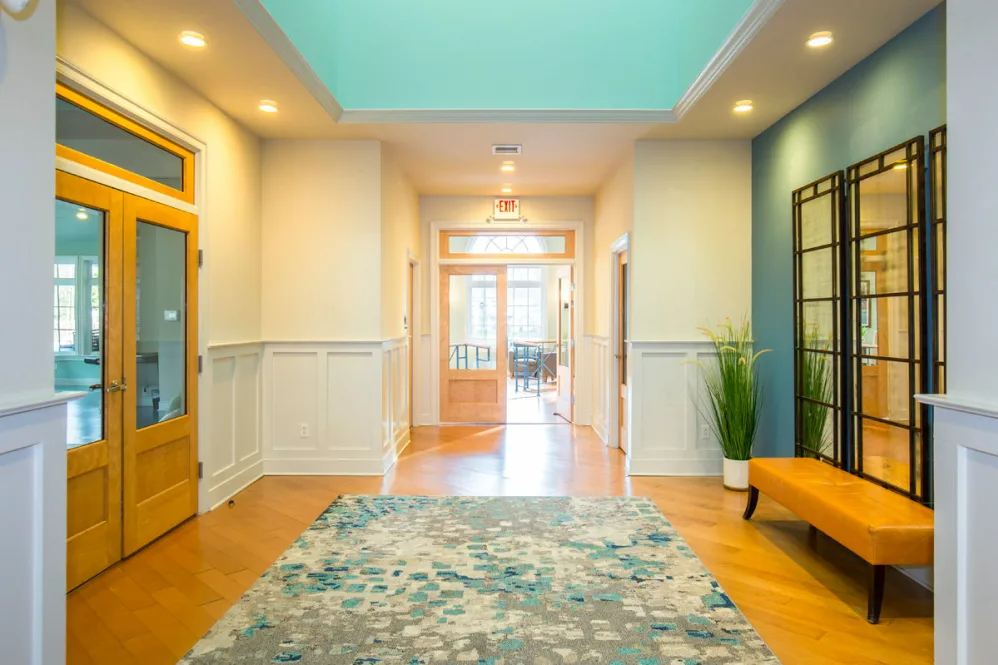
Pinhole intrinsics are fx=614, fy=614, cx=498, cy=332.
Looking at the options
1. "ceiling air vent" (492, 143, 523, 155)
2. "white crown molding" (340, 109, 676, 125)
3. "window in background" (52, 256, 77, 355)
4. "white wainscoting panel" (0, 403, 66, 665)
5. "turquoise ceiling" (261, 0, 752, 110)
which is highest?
"turquoise ceiling" (261, 0, 752, 110)

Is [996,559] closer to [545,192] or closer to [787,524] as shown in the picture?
[787,524]

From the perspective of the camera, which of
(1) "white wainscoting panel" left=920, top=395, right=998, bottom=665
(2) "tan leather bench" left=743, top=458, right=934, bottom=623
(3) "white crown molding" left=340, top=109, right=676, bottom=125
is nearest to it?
(1) "white wainscoting panel" left=920, top=395, right=998, bottom=665

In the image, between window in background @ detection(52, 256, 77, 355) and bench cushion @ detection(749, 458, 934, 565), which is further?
window in background @ detection(52, 256, 77, 355)

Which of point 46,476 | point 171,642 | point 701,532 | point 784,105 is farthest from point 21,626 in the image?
point 784,105

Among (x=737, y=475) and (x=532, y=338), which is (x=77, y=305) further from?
(x=532, y=338)

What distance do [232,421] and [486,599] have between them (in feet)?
8.27

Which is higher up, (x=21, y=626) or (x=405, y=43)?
(x=405, y=43)

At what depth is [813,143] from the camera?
391 cm

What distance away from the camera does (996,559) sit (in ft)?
5.56

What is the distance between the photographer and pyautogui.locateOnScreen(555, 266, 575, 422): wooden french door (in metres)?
7.34

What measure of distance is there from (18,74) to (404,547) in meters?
2.57

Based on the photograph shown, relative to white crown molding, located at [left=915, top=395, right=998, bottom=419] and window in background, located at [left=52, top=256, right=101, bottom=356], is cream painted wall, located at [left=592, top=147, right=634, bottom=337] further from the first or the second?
window in background, located at [left=52, top=256, right=101, bottom=356]

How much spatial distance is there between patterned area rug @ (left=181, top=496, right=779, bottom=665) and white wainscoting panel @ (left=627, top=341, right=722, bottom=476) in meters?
1.10

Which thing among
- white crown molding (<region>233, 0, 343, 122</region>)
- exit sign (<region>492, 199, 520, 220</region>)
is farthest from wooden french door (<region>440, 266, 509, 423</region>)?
white crown molding (<region>233, 0, 343, 122</region>)
